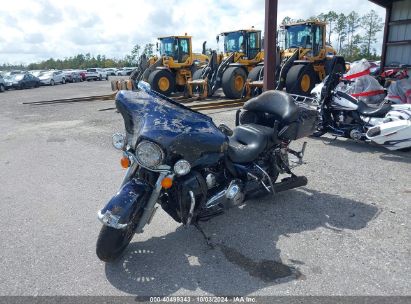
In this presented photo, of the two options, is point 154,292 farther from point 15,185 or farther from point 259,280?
point 15,185

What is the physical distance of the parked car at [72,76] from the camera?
38375 mm

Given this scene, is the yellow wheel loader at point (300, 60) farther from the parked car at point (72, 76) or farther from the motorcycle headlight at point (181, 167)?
the parked car at point (72, 76)

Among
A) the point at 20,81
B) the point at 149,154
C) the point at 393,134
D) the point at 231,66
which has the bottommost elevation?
the point at 20,81

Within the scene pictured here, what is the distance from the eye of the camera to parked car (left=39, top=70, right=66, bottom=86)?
34.1 m

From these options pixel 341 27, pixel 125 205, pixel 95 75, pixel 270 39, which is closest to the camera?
pixel 125 205

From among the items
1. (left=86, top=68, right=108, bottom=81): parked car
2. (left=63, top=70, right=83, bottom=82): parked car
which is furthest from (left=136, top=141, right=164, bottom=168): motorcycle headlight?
(left=86, top=68, right=108, bottom=81): parked car

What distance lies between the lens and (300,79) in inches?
478

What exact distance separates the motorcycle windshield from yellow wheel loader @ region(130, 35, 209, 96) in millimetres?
12764

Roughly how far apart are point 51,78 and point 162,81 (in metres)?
23.8

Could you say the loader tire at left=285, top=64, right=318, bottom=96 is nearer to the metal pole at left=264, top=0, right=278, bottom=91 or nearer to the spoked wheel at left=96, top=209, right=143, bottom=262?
the metal pole at left=264, top=0, right=278, bottom=91

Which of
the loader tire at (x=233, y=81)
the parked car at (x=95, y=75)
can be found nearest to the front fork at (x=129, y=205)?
the loader tire at (x=233, y=81)

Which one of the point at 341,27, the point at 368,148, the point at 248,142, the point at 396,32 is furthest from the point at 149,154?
the point at 341,27

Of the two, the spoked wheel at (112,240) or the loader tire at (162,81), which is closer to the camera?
the spoked wheel at (112,240)

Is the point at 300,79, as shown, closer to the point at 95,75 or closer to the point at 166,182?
the point at 166,182
